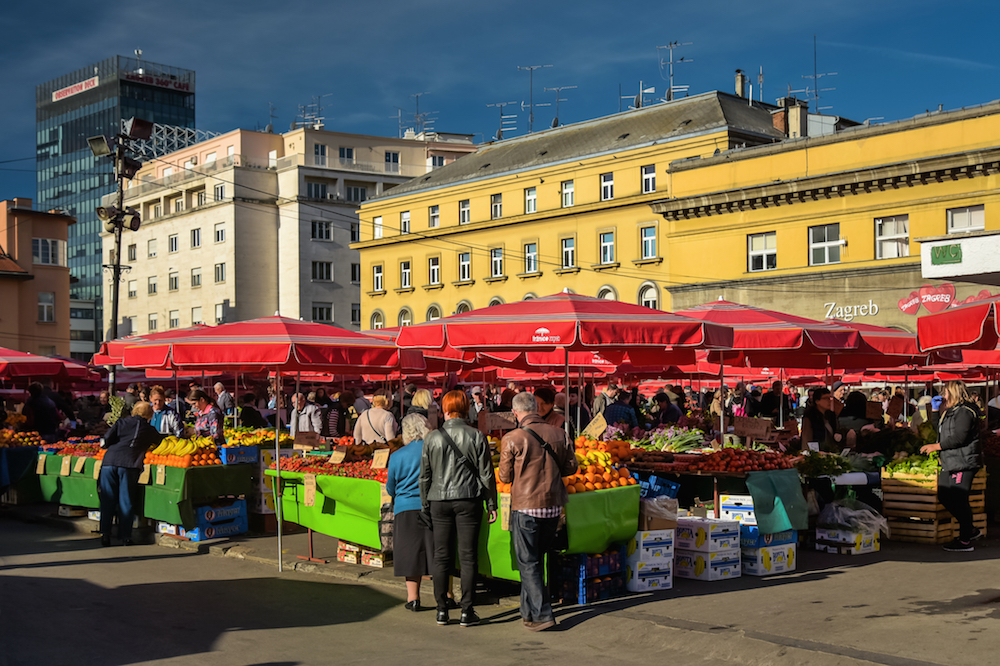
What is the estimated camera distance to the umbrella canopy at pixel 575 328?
994 centimetres

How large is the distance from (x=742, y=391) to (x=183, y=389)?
784 inches

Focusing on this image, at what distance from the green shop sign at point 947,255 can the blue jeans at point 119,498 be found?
10.2 metres

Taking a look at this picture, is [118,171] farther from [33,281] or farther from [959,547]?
[33,281]

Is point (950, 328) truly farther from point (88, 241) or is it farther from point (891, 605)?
point (88, 241)

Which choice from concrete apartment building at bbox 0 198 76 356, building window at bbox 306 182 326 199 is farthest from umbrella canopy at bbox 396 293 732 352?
building window at bbox 306 182 326 199

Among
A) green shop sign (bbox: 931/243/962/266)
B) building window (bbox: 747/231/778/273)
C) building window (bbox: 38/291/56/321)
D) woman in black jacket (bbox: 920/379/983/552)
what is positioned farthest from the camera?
building window (bbox: 38/291/56/321)

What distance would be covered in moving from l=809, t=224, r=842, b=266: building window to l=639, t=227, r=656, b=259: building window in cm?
959

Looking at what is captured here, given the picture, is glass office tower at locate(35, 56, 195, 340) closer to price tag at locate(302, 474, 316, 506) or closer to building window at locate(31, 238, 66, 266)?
building window at locate(31, 238, 66, 266)

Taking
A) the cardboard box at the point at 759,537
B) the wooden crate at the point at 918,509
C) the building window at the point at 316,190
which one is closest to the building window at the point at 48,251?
the building window at the point at 316,190

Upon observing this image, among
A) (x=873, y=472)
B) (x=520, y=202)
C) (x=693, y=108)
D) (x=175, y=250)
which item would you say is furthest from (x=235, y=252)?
(x=873, y=472)

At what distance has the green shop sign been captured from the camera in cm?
848

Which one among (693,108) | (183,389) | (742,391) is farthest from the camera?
(693,108)

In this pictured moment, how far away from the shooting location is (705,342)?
10602 mm

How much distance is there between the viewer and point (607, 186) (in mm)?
52031
